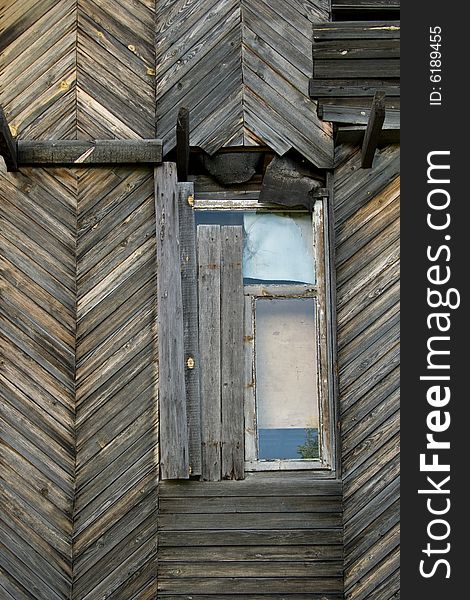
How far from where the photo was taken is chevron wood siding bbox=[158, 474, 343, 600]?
6289mm

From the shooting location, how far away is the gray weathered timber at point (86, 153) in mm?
6938

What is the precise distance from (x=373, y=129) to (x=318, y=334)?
4.75 ft

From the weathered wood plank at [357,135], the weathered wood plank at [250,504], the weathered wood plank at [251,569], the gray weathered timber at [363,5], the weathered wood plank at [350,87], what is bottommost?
the weathered wood plank at [251,569]

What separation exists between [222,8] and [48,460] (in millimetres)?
3548

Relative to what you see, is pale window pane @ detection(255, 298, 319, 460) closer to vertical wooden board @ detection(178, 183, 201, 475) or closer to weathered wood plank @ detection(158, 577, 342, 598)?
vertical wooden board @ detection(178, 183, 201, 475)

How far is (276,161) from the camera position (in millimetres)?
7051

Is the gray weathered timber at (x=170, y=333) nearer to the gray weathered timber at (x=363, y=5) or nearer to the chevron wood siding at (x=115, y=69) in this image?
the chevron wood siding at (x=115, y=69)

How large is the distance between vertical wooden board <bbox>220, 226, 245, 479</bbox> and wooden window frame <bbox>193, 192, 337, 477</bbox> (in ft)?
0.30

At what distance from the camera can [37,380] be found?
6598mm

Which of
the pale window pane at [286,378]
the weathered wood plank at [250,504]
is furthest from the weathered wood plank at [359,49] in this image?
the weathered wood plank at [250,504]

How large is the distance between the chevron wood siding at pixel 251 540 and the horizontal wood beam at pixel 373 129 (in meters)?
2.27

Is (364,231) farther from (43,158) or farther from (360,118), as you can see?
(43,158)

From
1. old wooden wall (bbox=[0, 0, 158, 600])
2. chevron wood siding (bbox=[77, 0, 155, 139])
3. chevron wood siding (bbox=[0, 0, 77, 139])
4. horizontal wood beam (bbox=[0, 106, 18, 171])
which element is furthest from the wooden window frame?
horizontal wood beam (bbox=[0, 106, 18, 171])

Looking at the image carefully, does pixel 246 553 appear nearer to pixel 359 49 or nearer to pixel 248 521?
pixel 248 521
